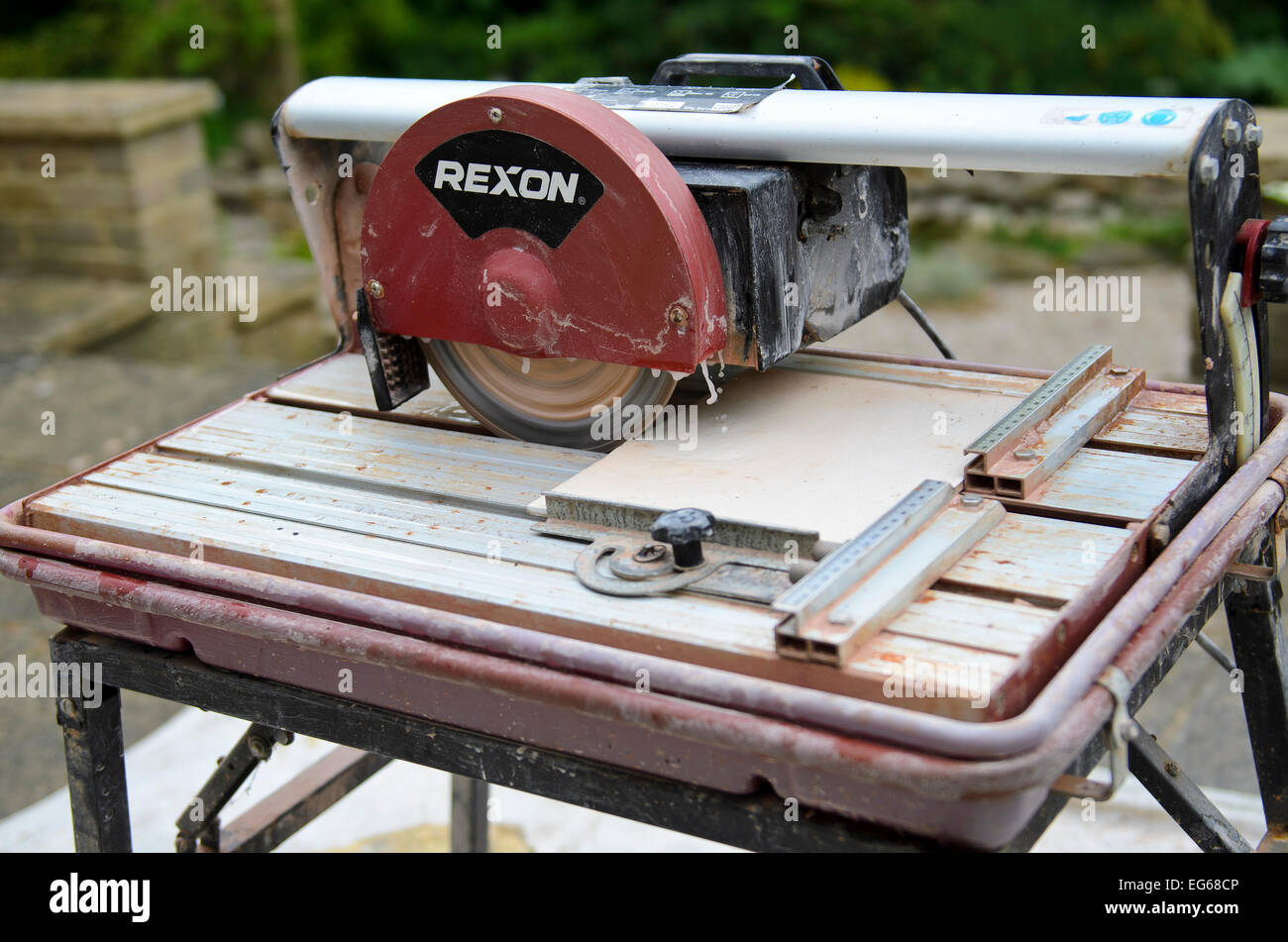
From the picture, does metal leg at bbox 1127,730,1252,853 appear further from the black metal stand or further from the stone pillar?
the stone pillar

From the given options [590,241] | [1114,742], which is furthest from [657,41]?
[1114,742]

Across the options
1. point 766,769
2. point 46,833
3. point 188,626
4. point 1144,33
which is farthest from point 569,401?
point 1144,33

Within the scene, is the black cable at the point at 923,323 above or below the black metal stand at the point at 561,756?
above

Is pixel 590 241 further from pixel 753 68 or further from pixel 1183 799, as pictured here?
pixel 1183 799

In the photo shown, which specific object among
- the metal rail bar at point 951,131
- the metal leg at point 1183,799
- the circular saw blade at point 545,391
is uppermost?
the metal rail bar at point 951,131

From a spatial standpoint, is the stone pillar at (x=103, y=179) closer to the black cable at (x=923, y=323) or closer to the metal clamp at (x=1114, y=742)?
the black cable at (x=923, y=323)

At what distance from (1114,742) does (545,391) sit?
88 cm

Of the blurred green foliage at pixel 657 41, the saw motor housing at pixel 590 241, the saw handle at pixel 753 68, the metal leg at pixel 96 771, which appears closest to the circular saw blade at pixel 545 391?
the saw motor housing at pixel 590 241

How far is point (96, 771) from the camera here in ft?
5.70

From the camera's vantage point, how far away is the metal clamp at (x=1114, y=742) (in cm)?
122

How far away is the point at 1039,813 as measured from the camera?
52.1 inches

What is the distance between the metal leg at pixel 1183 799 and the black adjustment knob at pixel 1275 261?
0.53 meters

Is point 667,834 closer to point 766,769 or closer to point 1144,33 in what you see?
point 766,769

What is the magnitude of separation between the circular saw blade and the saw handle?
1.38 ft
